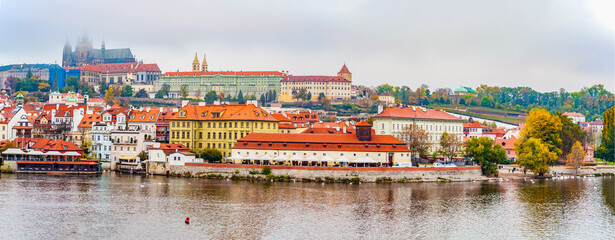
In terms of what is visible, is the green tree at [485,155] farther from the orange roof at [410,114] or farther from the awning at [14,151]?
the awning at [14,151]

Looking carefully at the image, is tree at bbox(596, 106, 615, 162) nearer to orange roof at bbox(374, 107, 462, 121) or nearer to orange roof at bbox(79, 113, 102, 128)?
orange roof at bbox(374, 107, 462, 121)

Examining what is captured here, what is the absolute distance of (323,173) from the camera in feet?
207

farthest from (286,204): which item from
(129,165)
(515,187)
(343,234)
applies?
(129,165)

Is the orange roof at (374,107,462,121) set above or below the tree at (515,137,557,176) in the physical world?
above

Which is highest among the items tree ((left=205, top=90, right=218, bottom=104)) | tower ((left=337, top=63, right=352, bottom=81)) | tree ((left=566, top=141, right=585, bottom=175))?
tower ((left=337, top=63, right=352, bottom=81))

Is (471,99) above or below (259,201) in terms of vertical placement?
above

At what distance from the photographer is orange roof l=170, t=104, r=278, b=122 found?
249ft

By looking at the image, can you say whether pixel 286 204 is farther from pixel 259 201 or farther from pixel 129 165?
pixel 129 165

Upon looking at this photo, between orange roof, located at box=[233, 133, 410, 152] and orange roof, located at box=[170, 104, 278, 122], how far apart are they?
713 cm

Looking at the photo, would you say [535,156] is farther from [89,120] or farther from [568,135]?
[89,120]

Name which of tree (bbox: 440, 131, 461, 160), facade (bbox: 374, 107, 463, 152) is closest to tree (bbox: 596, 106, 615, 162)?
facade (bbox: 374, 107, 463, 152)

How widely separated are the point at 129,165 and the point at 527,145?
125ft

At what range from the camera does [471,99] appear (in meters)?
184

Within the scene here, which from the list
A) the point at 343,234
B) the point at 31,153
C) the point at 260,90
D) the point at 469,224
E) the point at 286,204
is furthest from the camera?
the point at 260,90
